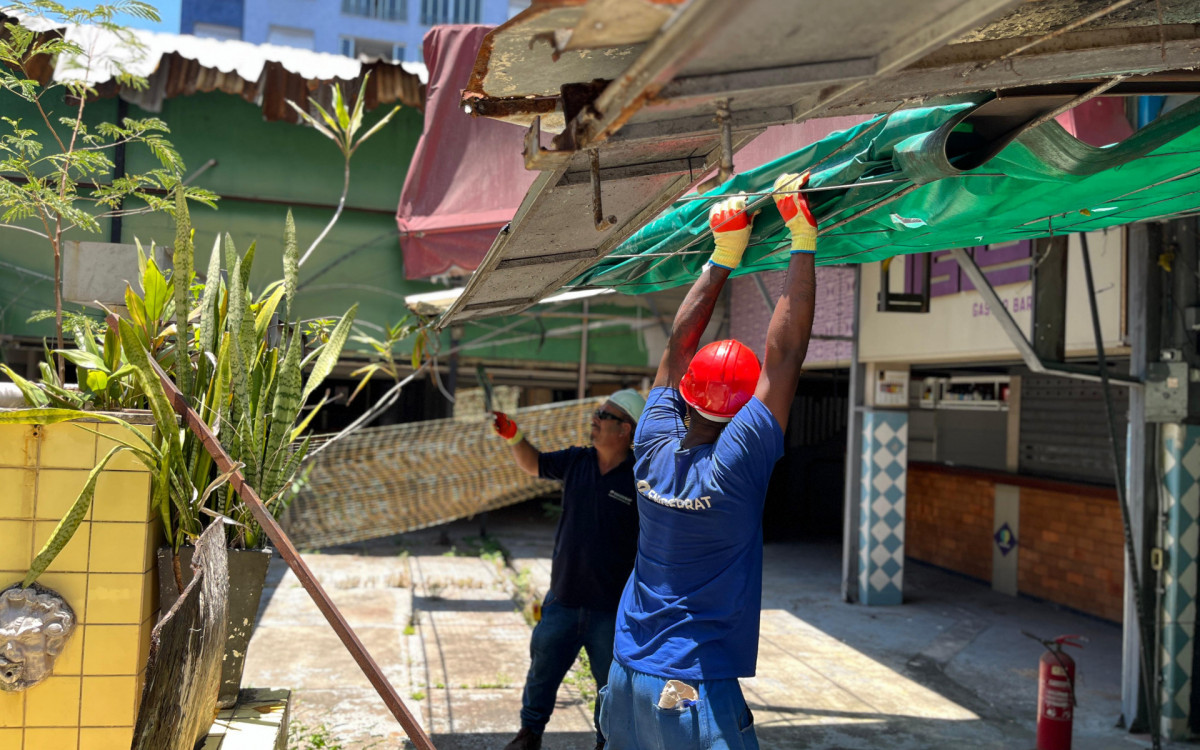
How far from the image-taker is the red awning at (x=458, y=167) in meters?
8.76

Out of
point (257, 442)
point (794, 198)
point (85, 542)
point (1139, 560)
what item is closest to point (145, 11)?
point (257, 442)

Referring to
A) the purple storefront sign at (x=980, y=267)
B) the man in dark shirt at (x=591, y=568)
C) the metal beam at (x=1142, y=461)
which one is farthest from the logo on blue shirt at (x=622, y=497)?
the purple storefront sign at (x=980, y=267)

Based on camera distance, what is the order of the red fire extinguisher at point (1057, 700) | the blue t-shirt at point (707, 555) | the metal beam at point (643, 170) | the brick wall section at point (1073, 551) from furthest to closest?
the brick wall section at point (1073, 551)
the red fire extinguisher at point (1057, 700)
the metal beam at point (643, 170)
the blue t-shirt at point (707, 555)

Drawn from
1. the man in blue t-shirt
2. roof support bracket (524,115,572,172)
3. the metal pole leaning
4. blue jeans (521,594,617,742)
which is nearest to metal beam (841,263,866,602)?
blue jeans (521,594,617,742)

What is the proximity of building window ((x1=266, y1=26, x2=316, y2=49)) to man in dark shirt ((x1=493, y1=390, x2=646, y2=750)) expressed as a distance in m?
26.3

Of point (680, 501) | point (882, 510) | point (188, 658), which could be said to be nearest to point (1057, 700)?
point (680, 501)

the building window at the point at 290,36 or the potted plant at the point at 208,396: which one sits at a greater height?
the building window at the point at 290,36

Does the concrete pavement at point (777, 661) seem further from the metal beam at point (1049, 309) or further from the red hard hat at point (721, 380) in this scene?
the red hard hat at point (721, 380)

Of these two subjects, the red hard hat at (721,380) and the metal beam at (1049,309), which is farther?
the metal beam at (1049,309)

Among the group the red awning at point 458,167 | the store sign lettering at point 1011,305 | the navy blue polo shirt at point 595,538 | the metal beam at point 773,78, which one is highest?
the red awning at point 458,167

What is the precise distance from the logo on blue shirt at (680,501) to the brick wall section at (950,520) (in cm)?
872

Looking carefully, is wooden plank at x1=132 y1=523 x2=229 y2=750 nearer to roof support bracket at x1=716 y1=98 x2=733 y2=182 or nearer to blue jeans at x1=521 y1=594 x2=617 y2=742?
blue jeans at x1=521 y1=594 x2=617 y2=742

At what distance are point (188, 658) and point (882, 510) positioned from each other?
795 centimetres

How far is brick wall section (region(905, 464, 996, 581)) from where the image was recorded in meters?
10.7
